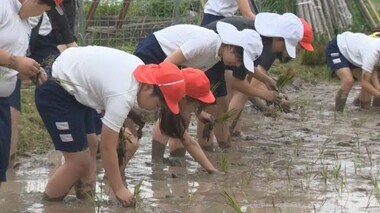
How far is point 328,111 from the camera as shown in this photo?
33.9 ft

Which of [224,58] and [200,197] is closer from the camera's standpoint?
[200,197]

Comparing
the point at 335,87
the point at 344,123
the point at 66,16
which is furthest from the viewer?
the point at 335,87

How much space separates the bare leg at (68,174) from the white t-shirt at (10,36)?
2.11 feet

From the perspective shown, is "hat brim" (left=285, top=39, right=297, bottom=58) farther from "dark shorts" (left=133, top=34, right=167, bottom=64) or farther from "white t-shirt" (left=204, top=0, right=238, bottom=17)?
"white t-shirt" (left=204, top=0, right=238, bottom=17)

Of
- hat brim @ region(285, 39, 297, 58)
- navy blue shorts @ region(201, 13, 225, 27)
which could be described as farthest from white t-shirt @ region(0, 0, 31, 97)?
navy blue shorts @ region(201, 13, 225, 27)

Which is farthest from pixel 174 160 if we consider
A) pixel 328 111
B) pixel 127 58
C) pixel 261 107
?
pixel 328 111

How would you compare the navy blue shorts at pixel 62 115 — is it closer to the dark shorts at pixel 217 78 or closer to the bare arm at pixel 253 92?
A: the dark shorts at pixel 217 78

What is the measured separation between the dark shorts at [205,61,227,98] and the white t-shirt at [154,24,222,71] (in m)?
0.28

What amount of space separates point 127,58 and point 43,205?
1.12m

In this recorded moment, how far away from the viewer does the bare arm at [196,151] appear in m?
6.54

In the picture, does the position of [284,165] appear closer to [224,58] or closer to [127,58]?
[224,58]

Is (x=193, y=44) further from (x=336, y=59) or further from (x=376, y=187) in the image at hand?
(x=336, y=59)

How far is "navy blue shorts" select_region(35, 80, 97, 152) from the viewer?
568 cm

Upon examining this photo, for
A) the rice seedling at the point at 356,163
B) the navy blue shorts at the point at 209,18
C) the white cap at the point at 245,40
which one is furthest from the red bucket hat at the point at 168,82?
the navy blue shorts at the point at 209,18
